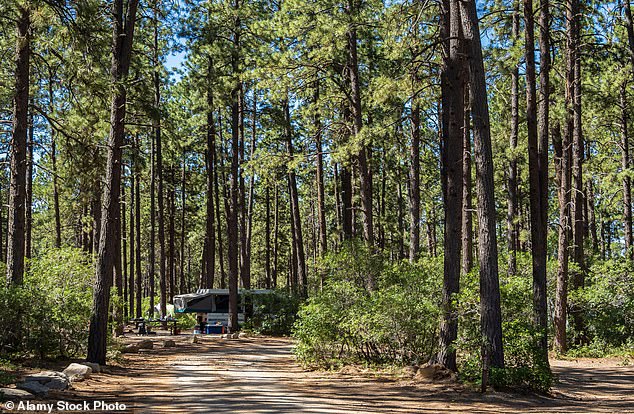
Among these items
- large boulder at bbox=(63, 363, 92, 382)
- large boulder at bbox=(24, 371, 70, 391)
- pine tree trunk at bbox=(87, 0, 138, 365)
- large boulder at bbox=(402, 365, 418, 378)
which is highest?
pine tree trunk at bbox=(87, 0, 138, 365)

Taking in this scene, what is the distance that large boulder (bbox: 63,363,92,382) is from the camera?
35.8 feet

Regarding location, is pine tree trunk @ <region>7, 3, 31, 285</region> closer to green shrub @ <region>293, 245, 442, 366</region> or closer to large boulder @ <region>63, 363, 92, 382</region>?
large boulder @ <region>63, 363, 92, 382</region>

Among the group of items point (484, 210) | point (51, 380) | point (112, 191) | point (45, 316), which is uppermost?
point (112, 191)

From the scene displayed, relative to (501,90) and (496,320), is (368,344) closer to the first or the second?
(496,320)

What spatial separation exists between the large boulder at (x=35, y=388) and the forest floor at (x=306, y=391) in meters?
0.19

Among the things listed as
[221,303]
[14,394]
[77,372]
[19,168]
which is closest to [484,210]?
[14,394]

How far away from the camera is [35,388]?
8.94m

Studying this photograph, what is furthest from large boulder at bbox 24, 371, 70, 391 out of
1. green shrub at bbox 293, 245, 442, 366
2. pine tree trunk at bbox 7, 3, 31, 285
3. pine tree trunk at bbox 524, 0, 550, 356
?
pine tree trunk at bbox 524, 0, 550, 356

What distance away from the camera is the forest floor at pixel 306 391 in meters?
8.95

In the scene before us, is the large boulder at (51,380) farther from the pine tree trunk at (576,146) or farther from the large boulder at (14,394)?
the pine tree trunk at (576,146)

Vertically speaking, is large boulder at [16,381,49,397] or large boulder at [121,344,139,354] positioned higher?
large boulder at [16,381,49,397]

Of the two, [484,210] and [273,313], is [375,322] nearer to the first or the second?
[484,210]

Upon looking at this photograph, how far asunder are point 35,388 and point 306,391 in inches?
169

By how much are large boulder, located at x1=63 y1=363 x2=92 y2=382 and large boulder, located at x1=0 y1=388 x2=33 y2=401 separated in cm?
216
